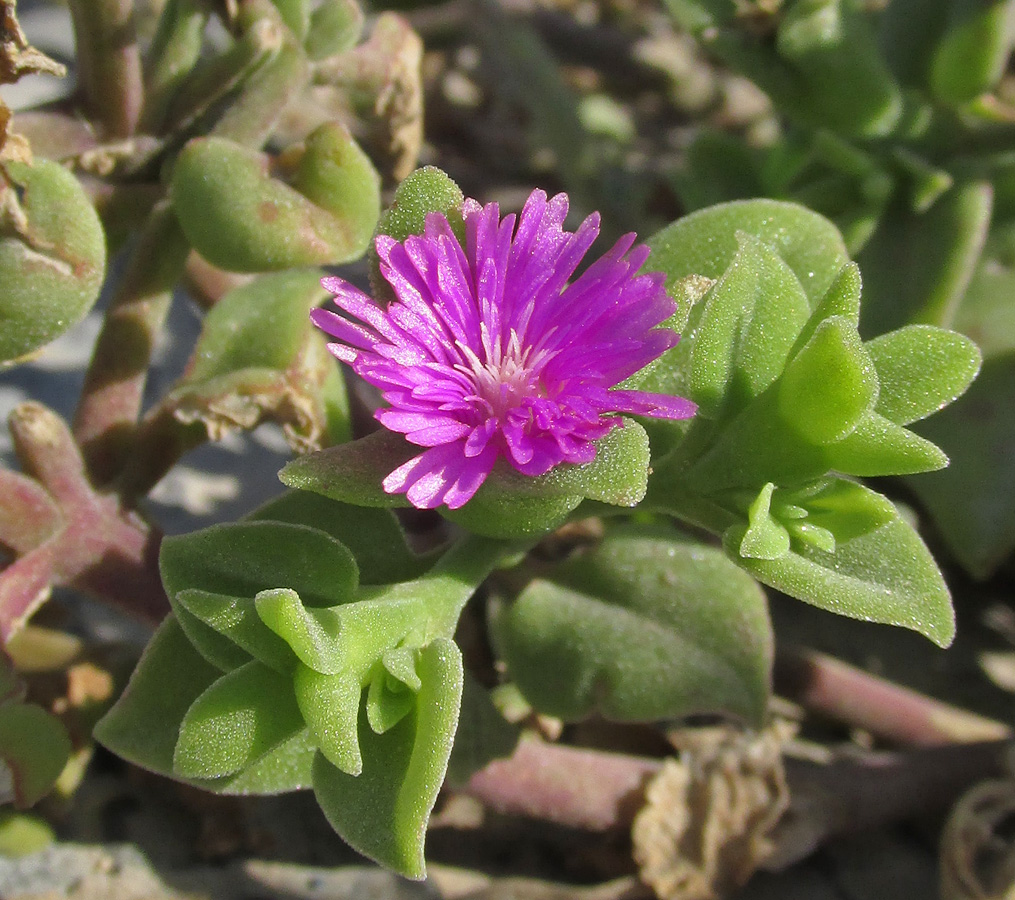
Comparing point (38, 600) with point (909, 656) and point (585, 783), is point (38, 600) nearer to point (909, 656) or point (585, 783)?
point (585, 783)

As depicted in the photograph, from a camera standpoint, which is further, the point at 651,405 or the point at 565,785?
the point at 565,785

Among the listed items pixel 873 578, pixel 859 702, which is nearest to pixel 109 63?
pixel 873 578

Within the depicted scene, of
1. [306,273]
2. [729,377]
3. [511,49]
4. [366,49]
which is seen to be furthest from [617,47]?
[729,377]

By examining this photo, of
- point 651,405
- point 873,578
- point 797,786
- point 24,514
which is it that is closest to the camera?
point 651,405

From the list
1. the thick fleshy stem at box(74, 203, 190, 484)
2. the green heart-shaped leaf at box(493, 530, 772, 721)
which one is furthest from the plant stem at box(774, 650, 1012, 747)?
the thick fleshy stem at box(74, 203, 190, 484)

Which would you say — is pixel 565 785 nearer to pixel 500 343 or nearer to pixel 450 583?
pixel 450 583

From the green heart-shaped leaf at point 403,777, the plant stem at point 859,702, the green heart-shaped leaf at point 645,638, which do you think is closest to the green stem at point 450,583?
the green heart-shaped leaf at point 403,777

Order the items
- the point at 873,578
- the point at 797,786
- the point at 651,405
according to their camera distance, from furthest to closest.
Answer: the point at 797,786 < the point at 873,578 < the point at 651,405
